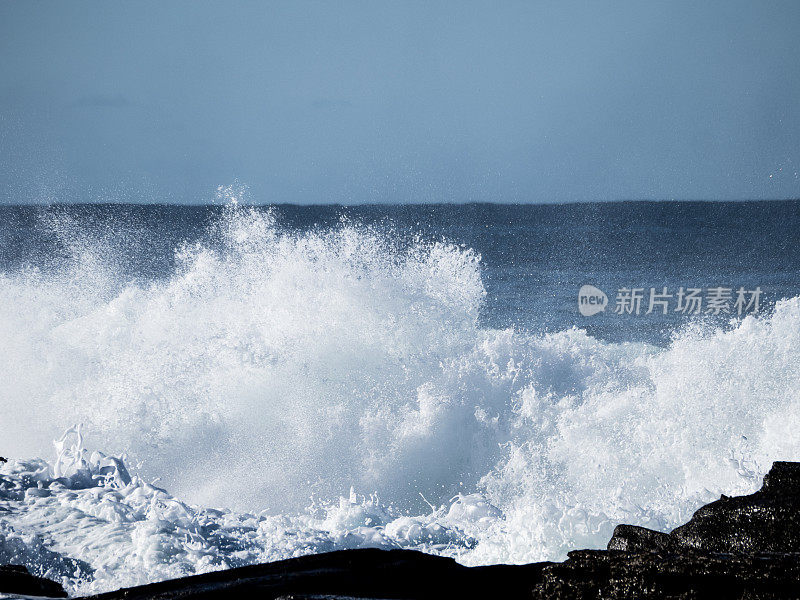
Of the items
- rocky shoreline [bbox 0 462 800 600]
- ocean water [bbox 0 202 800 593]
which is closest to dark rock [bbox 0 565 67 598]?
rocky shoreline [bbox 0 462 800 600]

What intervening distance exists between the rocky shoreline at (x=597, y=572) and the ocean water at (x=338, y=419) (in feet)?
5.71

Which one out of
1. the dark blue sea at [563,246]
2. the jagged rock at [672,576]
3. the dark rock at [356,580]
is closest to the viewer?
the jagged rock at [672,576]

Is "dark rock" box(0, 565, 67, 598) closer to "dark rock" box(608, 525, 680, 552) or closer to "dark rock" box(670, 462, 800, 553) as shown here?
"dark rock" box(608, 525, 680, 552)

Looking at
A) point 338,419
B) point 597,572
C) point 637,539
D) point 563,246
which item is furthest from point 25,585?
point 563,246

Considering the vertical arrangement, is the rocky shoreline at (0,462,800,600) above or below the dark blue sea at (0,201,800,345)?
below

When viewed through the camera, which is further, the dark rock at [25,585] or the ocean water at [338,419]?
the ocean water at [338,419]

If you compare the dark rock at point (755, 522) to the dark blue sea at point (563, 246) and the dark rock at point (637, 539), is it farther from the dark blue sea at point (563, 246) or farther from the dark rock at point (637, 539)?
the dark blue sea at point (563, 246)

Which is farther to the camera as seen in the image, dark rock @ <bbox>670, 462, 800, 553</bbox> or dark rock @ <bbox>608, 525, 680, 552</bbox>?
dark rock @ <bbox>608, 525, 680, 552</bbox>

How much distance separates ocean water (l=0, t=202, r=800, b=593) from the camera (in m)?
5.56

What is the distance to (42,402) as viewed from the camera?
1021cm

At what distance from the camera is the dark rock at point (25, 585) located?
3166 millimetres

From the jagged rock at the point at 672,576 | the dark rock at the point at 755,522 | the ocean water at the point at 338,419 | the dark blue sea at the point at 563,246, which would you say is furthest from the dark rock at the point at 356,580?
the dark blue sea at the point at 563,246

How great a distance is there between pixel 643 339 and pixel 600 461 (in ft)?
29.5

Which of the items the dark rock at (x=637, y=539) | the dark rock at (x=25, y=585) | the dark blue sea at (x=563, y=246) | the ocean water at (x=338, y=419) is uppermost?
the dark blue sea at (x=563, y=246)
